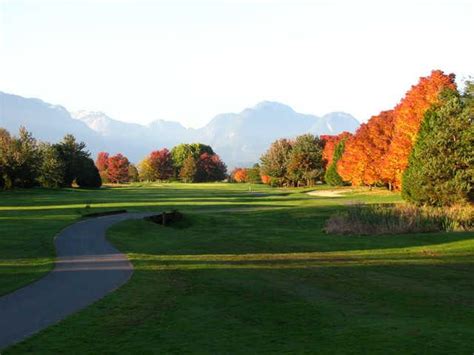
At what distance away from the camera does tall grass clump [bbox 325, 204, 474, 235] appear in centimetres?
2822

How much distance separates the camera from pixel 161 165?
153250 millimetres

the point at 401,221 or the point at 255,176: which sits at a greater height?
the point at 255,176

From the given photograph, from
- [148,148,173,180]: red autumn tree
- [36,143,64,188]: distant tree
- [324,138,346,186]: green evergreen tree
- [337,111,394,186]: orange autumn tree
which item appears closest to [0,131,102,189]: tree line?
[36,143,64,188]: distant tree

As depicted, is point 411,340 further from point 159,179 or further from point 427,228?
point 159,179

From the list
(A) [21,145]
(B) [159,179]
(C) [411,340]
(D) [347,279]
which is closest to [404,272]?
(D) [347,279]

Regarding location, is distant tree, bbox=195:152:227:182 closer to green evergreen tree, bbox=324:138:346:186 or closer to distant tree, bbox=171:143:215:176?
distant tree, bbox=171:143:215:176

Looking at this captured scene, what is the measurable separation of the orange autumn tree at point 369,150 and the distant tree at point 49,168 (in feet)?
142

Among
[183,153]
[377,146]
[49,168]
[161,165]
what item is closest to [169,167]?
[161,165]

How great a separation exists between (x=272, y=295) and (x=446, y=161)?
91.1 feet

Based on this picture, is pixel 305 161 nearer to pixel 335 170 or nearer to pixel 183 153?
pixel 335 170

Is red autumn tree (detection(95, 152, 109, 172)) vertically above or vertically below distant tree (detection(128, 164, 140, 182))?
above

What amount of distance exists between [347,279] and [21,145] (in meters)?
65.7

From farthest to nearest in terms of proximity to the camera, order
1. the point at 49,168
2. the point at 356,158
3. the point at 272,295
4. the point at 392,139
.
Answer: the point at 49,168 → the point at 356,158 → the point at 392,139 → the point at 272,295

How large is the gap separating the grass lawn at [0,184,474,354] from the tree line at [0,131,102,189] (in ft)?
148
